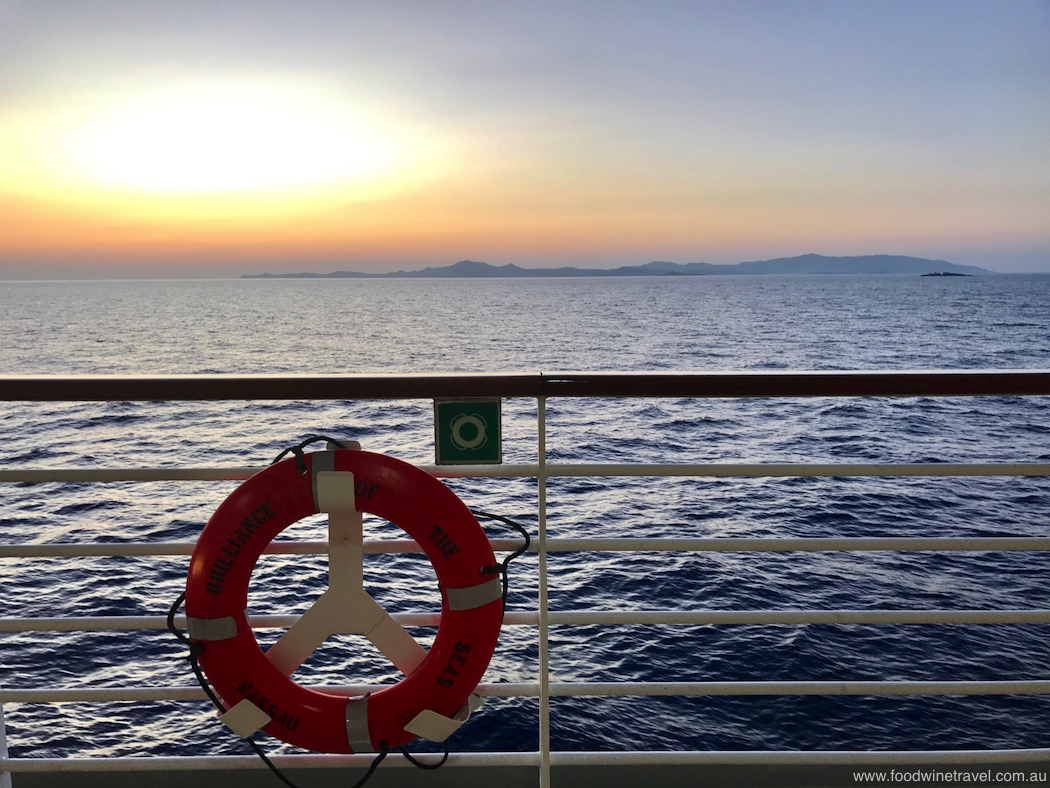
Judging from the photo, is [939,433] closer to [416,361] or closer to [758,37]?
[758,37]

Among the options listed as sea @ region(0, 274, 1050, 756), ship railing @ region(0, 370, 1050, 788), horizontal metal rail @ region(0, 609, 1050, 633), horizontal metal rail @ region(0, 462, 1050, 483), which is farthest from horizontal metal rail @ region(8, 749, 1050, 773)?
sea @ region(0, 274, 1050, 756)

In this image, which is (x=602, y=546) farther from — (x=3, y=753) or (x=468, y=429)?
(x=3, y=753)

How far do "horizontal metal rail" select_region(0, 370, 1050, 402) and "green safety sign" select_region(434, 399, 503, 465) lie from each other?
2 cm

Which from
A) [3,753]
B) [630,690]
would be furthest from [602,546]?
[3,753]

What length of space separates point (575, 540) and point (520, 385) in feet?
0.75

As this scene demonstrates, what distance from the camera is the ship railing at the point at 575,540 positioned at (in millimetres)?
1013

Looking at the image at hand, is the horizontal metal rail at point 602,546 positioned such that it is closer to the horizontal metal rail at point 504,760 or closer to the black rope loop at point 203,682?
the black rope loop at point 203,682

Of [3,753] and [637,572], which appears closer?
[3,753]

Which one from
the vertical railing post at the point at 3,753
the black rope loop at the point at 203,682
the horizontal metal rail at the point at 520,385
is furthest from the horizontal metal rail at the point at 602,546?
the vertical railing post at the point at 3,753

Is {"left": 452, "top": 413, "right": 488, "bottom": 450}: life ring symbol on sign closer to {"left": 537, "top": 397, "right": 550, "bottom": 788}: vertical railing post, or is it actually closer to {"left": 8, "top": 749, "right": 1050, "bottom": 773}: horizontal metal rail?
{"left": 537, "top": 397, "right": 550, "bottom": 788}: vertical railing post

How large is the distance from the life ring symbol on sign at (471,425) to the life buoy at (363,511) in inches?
2.8

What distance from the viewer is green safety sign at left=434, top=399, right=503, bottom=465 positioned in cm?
103

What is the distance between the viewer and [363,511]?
1016 millimetres

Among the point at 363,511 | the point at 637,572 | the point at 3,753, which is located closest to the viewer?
the point at 363,511
